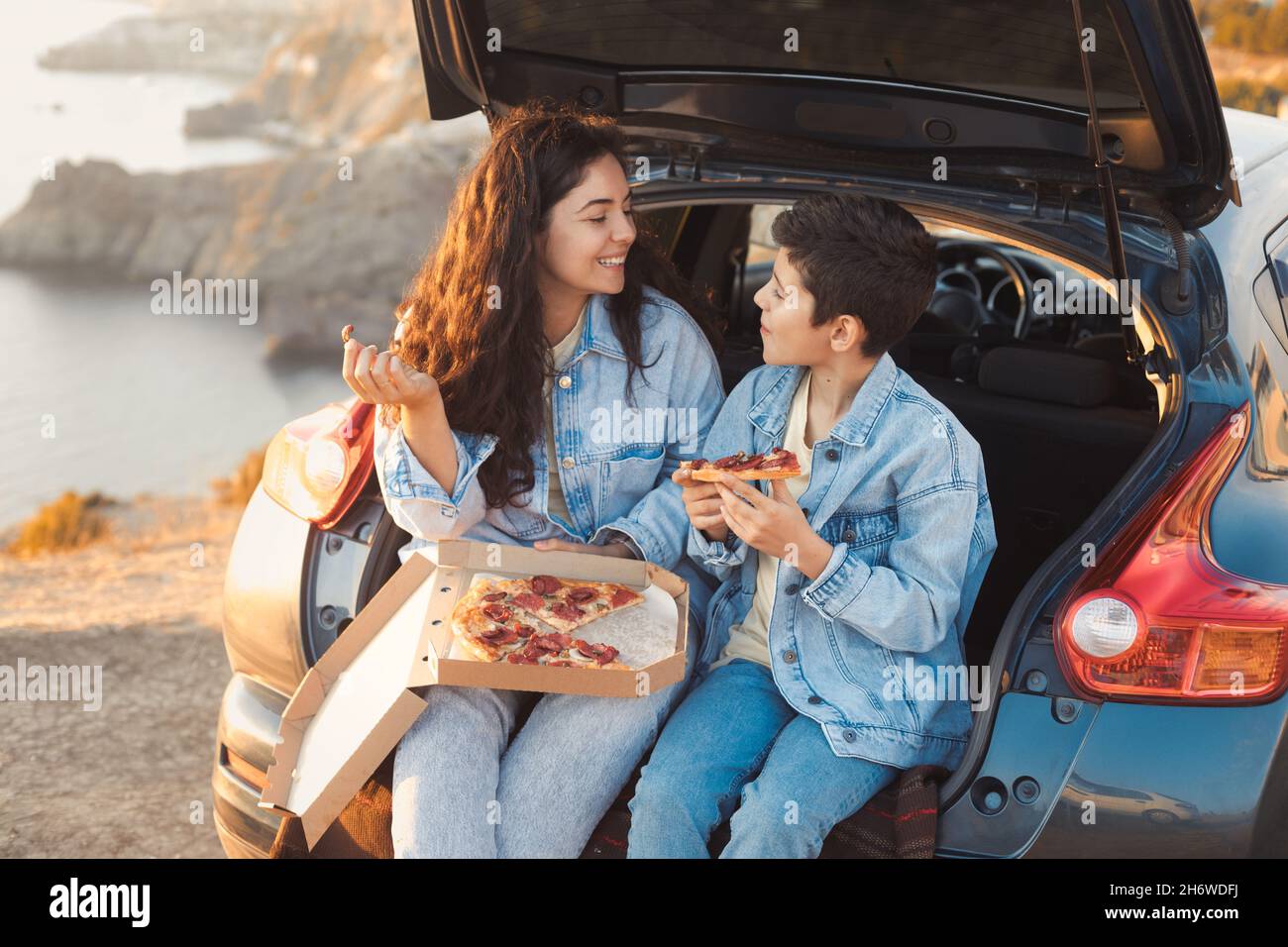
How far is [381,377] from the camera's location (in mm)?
2141

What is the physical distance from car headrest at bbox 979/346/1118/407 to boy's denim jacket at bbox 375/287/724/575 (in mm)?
621

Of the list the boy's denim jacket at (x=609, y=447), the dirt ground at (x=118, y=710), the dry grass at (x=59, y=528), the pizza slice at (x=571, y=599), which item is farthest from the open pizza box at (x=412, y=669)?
the dry grass at (x=59, y=528)

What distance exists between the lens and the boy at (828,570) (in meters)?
2.01

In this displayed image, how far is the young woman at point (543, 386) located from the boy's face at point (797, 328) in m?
0.31

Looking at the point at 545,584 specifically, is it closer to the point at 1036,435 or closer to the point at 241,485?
the point at 1036,435

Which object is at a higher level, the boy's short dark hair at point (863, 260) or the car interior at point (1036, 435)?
the boy's short dark hair at point (863, 260)

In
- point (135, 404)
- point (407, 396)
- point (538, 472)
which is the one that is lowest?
point (135, 404)

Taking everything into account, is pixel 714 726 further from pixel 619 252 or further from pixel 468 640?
pixel 619 252

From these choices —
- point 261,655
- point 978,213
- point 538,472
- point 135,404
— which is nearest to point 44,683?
point 261,655

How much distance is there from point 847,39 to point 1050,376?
2.63 ft

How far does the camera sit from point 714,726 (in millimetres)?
2117

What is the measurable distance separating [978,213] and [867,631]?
0.87 m

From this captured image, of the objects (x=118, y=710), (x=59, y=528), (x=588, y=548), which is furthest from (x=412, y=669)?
(x=59, y=528)

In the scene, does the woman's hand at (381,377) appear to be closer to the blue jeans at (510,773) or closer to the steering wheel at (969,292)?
the blue jeans at (510,773)
